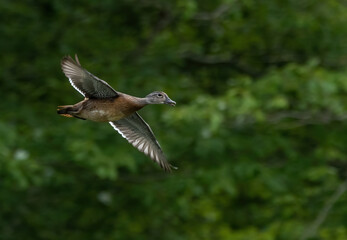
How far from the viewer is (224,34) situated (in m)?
10.4

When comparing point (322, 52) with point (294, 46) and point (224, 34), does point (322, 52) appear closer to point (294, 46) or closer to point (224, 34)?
point (294, 46)

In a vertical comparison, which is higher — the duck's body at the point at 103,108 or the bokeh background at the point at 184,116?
the bokeh background at the point at 184,116

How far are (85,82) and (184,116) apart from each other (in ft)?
10.3

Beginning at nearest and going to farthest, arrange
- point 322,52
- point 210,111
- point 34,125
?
point 210,111 < point 34,125 < point 322,52

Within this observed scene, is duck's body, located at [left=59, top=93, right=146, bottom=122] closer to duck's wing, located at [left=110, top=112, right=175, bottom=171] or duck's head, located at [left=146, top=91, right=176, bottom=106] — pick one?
duck's head, located at [left=146, top=91, right=176, bottom=106]

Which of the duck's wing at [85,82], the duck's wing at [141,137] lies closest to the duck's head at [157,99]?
the duck's wing at [85,82]

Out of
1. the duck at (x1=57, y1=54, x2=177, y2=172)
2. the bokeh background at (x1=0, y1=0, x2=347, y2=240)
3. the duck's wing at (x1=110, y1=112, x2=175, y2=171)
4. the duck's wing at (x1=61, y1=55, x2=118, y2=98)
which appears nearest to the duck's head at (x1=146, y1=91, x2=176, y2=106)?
the duck at (x1=57, y1=54, x2=177, y2=172)

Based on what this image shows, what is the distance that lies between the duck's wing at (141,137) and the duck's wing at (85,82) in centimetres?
82

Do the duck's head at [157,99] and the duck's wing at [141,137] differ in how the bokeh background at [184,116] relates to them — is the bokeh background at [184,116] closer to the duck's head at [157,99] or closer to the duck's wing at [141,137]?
the duck's wing at [141,137]

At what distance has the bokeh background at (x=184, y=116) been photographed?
860cm

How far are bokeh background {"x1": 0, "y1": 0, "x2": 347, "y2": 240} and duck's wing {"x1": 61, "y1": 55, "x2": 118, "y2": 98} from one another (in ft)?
9.75

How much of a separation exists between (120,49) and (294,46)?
2.38 metres

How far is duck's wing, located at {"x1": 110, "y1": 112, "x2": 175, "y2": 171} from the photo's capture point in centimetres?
598

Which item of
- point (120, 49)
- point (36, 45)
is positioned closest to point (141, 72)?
point (120, 49)
